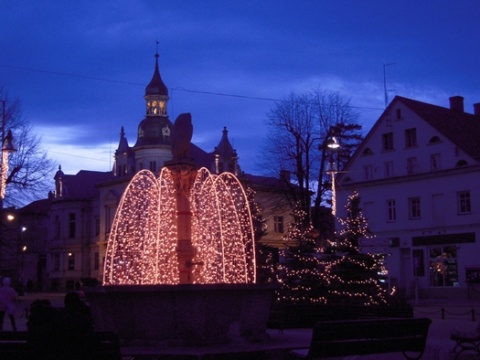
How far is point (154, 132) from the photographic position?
77.8m

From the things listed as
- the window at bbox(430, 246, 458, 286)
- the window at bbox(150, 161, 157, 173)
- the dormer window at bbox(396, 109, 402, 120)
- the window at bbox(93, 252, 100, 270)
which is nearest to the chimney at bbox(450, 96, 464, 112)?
the dormer window at bbox(396, 109, 402, 120)

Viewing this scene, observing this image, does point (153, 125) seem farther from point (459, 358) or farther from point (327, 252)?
point (459, 358)

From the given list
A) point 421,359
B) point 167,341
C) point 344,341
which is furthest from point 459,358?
point 167,341

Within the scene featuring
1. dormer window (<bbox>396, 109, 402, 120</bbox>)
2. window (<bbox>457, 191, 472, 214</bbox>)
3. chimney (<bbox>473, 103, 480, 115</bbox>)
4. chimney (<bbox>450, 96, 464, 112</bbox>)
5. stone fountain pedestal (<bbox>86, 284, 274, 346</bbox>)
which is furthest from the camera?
chimney (<bbox>473, 103, 480, 115</bbox>)

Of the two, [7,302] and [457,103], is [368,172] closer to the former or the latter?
[457,103]

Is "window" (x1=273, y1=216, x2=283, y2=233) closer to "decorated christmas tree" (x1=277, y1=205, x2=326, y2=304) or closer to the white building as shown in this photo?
the white building

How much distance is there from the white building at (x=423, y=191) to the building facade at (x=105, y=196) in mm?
15191

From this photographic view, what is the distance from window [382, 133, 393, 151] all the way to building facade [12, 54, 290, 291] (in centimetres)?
1579

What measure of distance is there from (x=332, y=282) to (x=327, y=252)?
68.1 inches

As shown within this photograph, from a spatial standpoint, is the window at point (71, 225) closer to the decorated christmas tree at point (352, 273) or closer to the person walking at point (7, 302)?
the decorated christmas tree at point (352, 273)

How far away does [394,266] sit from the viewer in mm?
53469

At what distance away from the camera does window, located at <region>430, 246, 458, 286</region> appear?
162ft

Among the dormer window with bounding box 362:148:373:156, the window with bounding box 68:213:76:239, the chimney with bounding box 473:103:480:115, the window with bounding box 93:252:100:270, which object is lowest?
the window with bounding box 93:252:100:270

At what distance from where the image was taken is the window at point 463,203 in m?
49.5
